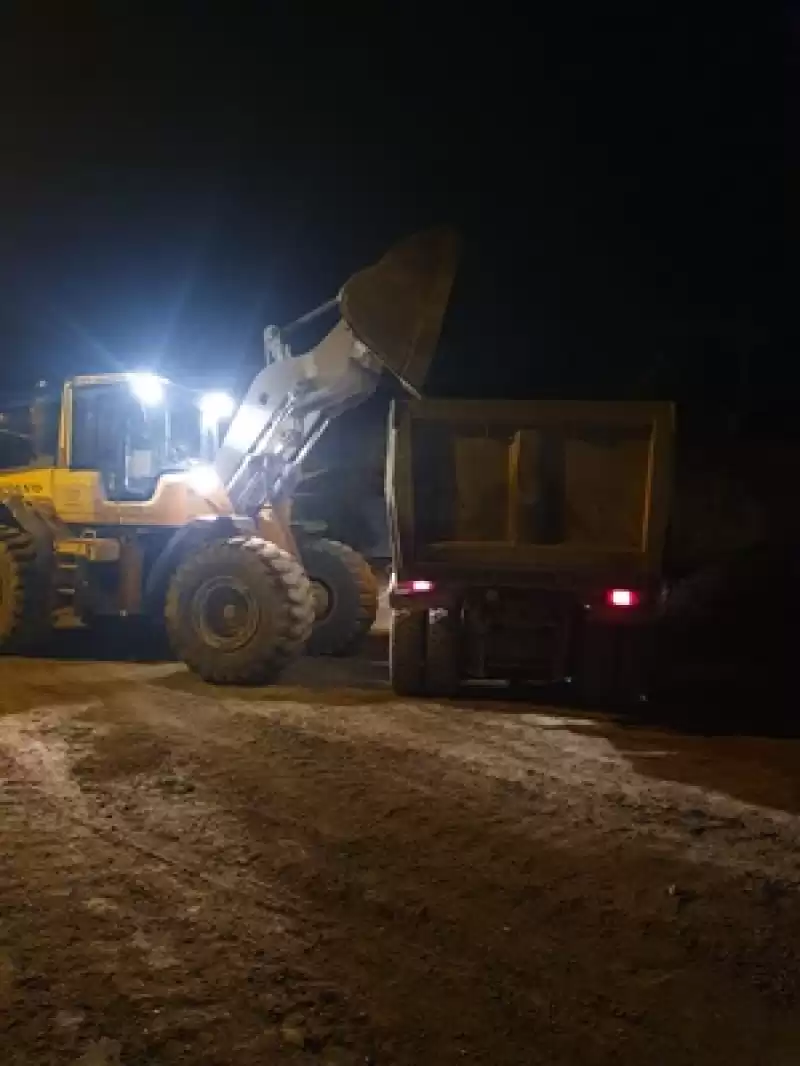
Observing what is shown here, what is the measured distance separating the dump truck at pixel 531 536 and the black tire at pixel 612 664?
0.01 meters

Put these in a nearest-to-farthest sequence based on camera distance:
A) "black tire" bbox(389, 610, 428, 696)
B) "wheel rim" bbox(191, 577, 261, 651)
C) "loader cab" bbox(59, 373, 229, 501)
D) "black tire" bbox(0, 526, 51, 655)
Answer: "black tire" bbox(389, 610, 428, 696)
"wheel rim" bbox(191, 577, 261, 651)
"black tire" bbox(0, 526, 51, 655)
"loader cab" bbox(59, 373, 229, 501)

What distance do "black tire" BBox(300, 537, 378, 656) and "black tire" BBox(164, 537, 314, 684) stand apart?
6.71 ft

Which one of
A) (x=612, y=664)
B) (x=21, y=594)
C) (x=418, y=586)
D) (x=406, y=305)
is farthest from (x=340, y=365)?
(x=21, y=594)

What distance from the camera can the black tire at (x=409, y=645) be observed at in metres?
9.75

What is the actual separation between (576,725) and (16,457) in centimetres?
711

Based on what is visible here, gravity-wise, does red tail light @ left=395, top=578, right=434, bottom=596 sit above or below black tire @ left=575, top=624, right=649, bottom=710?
above

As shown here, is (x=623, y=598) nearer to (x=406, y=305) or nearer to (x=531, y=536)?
(x=531, y=536)

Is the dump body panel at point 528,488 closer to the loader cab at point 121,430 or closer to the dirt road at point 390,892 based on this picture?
the dirt road at point 390,892

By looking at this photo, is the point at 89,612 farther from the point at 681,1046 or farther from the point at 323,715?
the point at 681,1046

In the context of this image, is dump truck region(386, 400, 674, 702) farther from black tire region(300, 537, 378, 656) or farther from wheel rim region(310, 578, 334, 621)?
wheel rim region(310, 578, 334, 621)

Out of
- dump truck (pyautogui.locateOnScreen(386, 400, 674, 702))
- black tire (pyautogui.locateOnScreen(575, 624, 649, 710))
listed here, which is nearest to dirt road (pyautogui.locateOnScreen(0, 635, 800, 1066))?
black tire (pyautogui.locateOnScreen(575, 624, 649, 710))

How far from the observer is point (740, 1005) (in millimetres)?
4324

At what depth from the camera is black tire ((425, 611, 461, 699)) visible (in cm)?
965

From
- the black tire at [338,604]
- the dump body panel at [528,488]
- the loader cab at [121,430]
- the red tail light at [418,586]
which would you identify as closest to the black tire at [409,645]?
the red tail light at [418,586]
